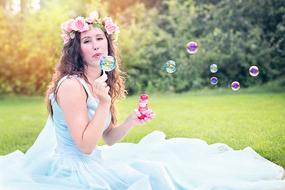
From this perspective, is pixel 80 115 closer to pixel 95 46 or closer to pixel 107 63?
pixel 107 63

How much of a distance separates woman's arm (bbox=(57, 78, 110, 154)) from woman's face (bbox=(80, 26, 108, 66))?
158 mm

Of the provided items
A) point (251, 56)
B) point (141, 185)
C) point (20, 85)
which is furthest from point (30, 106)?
point (141, 185)

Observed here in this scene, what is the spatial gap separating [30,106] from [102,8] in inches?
97.1

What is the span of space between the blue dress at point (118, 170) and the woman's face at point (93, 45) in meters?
0.13

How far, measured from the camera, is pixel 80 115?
2.59 m

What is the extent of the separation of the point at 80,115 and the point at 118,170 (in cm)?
34

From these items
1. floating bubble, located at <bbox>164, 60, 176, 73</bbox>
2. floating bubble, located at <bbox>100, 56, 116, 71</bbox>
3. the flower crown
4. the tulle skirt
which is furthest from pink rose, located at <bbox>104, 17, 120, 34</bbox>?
floating bubble, located at <bbox>164, 60, 176, 73</bbox>

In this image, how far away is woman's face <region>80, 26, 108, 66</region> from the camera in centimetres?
275

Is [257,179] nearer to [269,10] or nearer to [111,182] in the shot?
[111,182]

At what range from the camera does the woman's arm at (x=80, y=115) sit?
8.36ft

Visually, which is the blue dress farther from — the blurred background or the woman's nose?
the blurred background

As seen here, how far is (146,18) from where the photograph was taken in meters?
9.89

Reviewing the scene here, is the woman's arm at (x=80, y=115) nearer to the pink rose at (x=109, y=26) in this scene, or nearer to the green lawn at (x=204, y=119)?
the pink rose at (x=109, y=26)

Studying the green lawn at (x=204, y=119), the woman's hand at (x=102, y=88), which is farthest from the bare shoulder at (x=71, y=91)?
the green lawn at (x=204, y=119)
